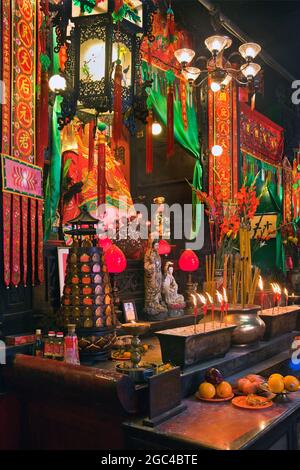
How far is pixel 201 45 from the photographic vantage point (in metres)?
6.80

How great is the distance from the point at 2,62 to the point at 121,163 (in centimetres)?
433

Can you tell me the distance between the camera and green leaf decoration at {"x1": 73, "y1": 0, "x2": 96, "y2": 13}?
2895mm

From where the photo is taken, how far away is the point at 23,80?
3.39 metres

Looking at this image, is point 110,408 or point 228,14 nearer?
point 110,408

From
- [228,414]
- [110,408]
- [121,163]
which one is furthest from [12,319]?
[121,163]

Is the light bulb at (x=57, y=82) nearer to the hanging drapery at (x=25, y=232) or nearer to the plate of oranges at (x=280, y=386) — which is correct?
the hanging drapery at (x=25, y=232)

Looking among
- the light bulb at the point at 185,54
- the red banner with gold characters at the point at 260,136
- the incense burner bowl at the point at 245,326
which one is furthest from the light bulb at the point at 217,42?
the red banner with gold characters at the point at 260,136

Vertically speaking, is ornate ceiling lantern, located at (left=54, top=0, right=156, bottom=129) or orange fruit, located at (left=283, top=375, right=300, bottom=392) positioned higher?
ornate ceiling lantern, located at (left=54, top=0, right=156, bottom=129)

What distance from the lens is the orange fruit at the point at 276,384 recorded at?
278 cm

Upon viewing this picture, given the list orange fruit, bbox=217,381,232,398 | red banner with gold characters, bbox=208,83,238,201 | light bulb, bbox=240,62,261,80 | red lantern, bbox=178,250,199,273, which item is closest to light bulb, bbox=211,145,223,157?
red banner with gold characters, bbox=208,83,238,201

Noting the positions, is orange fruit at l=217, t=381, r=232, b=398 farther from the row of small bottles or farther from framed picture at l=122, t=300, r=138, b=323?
framed picture at l=122, t=300, r=138, b=323

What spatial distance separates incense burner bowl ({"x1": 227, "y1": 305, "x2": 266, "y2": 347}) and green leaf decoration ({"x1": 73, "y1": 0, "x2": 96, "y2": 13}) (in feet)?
8.08

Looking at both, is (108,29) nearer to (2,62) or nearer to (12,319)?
(2,62)

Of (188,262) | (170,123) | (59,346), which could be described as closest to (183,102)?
(188,262)
